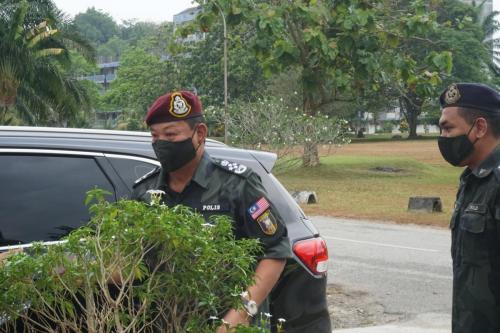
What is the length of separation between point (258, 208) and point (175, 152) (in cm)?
38

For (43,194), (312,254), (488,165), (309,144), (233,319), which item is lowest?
(309,144)

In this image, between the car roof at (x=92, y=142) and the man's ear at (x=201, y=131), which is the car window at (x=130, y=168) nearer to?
the car roof at (x=92, y=142)

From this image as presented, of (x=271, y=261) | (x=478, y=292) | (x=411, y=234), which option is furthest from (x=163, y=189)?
Result: (x=411, y=234)

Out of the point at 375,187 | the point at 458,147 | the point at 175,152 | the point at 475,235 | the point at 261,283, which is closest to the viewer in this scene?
the point at 261,283

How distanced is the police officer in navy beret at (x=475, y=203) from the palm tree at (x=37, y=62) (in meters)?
22.7

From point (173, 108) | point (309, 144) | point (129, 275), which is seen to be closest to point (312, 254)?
point (173, 108)

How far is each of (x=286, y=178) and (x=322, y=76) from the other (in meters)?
15.4

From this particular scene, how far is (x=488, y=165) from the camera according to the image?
3570 millimetres

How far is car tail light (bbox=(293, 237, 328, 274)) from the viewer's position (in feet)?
13.4

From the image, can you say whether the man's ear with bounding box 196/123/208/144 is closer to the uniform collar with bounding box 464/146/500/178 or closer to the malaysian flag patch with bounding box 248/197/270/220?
the malaysian flag patch with bounding box 248/197/270/220

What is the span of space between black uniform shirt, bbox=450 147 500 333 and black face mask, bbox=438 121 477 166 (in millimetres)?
125

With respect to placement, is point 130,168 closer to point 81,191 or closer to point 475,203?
point 81,191

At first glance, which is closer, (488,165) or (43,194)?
(488,165)

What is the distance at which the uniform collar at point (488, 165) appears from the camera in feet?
11.6
